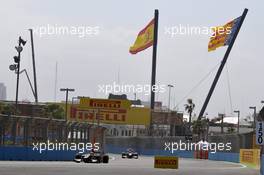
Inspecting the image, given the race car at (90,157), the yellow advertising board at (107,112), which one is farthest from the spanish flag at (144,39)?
the race car at (90,157)

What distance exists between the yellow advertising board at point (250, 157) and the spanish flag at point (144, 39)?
25526 millimetres

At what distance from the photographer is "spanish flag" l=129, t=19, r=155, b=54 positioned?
3177 inches

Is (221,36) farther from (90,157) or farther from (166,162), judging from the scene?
(166,162)

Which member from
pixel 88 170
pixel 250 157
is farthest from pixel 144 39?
pixel 88 170

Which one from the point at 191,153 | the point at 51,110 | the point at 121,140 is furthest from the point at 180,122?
the point at 191,153

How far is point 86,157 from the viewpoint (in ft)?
143

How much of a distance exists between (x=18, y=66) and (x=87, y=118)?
27.1 metres

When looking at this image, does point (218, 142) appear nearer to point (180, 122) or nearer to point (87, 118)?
point (87, 118)

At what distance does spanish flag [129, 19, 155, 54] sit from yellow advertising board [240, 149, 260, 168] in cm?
2553

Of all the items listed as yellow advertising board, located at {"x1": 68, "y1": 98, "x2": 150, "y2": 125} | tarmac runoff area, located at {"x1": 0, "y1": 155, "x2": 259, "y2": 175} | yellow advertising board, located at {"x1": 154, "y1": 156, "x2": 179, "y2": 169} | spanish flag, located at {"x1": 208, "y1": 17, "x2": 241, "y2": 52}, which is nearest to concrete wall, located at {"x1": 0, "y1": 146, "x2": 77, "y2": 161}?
tarmac runoff area, located at {"x1": 0, "y1": 155, "x2": 259, "y2": 175}

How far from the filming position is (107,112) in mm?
56125

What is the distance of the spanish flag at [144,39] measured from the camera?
80.7 meters

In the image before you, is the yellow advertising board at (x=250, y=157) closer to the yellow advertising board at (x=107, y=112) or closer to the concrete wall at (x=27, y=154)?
the yellow advertising board at (x=107, y=112)

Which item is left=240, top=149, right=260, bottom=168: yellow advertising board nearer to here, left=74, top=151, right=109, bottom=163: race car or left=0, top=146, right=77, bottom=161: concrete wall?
left=74, top=151, right=109, bottom=163: race car
